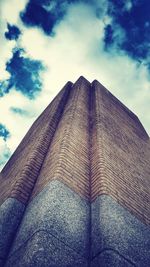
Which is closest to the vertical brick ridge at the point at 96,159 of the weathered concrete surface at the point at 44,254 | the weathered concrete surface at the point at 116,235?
the weathered concrete surface at the point at 116,235

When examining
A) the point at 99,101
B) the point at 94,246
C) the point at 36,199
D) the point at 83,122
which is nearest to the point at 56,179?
the point at 36,199

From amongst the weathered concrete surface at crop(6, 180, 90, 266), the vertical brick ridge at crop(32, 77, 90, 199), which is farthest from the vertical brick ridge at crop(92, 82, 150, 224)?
the weathered concrete surface at crop(6, 180, 90, 266)

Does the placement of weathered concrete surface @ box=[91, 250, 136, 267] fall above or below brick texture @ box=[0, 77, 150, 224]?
below

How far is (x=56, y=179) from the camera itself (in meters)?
3.36

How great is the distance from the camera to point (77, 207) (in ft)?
10.6

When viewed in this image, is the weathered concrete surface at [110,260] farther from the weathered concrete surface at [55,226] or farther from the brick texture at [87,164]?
the brick texture at [87,164]

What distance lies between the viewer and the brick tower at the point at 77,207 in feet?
8.55

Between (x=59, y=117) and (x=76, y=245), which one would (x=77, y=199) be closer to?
(x=76, y=245)

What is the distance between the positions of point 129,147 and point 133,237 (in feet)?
10.2

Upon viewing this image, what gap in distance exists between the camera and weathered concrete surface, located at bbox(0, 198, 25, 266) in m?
3.03

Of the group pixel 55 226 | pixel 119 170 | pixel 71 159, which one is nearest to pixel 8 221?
pixel 55 226

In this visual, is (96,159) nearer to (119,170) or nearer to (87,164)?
(87,164)

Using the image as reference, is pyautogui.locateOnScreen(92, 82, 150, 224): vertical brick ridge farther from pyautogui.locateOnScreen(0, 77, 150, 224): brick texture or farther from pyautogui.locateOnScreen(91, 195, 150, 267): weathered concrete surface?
pyautogui.locateOnScreen(91, 195, 150, 267): weathered concrete surface

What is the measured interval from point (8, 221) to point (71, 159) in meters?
1.39
